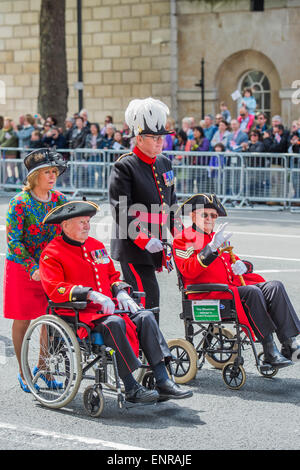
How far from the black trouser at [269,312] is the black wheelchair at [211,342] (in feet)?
0.30

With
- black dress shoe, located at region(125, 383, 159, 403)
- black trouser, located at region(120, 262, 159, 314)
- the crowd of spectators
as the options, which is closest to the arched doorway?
the crowd of spectators

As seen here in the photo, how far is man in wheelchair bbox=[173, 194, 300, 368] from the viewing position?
21.6 feet

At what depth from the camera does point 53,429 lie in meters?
5.80

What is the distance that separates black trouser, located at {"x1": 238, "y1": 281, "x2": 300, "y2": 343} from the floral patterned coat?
1.48 m

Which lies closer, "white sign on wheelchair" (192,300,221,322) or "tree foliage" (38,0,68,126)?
"white sign on wheelchair" (192,300,221,322)

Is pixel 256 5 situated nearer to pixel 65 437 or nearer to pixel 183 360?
pixel 183 360

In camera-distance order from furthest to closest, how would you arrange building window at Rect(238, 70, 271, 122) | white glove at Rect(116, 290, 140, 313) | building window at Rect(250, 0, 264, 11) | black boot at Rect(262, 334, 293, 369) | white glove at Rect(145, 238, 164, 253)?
building window at Rect(238, 70, 271, 122) → building window at Rect(250, 0, 264, 11) → white glove at Rect(145, 238, 164, 253) → black boot at Rect(262, 334, 293, 369) → white glove at Rect(116, 290, 140, 313)

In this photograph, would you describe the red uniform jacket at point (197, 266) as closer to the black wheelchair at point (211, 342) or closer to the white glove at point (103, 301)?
the black wheelchair at point (211, 342)

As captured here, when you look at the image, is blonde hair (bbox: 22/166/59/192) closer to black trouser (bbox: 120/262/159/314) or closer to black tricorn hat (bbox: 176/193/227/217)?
black trouser (bbox: 120/262/159/314)

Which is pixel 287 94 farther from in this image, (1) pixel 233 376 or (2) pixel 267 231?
(1) pixel 233 376

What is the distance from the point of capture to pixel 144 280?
22.7 ft

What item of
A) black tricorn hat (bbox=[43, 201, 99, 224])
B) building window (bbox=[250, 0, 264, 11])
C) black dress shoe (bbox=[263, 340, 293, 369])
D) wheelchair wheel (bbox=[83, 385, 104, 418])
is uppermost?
building window (bbox=[250, 0, 264, 11])

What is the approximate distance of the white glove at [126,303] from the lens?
621cm
